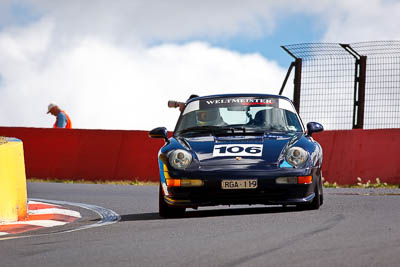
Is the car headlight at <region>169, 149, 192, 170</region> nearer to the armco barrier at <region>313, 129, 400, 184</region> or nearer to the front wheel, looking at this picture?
the front wheel

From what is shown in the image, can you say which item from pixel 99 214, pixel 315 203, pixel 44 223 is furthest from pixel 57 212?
pixel 315 203

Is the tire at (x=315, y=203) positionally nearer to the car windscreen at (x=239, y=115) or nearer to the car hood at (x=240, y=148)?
A: the car hood at (x=240, y=148)

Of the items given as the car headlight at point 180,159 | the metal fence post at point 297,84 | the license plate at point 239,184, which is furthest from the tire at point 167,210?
the metal fence post at point 297,84

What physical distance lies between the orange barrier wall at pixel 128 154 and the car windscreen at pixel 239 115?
587 centimetres

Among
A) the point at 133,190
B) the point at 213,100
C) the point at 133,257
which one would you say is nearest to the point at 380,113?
the point at 133,190

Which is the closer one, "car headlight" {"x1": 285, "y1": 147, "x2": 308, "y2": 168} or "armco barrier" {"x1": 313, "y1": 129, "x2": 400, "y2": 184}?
"car headlight" {"x1": 285, "y1": 147, "x2": 308, "y2": 168}

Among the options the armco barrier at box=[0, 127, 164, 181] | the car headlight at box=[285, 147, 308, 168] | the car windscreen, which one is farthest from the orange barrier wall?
the car headlight at box=[285, 147, 308, 168]

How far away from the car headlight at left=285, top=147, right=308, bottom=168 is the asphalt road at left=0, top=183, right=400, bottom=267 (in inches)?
20.2

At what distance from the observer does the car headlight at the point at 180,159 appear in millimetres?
9445

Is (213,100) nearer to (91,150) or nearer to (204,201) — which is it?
(204,201)

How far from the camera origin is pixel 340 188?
52.6 feet

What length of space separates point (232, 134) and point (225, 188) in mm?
945

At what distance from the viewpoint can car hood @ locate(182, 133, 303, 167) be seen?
9.40 m

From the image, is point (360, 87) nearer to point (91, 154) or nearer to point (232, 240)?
point (91, 154)
